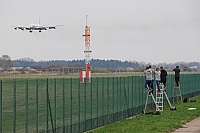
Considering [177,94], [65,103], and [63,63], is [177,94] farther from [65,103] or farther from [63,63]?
[63,63]

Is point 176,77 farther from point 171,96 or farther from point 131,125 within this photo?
point 131,125

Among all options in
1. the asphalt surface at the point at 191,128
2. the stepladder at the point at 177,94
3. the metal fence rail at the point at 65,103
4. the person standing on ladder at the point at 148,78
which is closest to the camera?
the metal fence rail at the point at 65,103

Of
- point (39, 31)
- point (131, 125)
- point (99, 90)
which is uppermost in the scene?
point (39, 31)

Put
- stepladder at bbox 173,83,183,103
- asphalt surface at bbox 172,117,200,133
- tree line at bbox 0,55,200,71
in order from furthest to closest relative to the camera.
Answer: tree line at bbox 0,55,200,71
stepladder at bbox 173,83,183,103
asphalt surface at bbox 172,117,200,133

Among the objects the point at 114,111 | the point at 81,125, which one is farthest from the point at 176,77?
the point at 81,125

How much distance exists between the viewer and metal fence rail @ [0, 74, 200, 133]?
12172 mm

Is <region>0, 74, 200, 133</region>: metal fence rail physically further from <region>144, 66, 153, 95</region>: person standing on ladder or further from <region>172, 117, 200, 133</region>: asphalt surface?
<region>172, 117, 200, 133</region>: asphalt surface

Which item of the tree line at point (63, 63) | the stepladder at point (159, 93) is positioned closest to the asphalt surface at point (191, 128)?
the stepladder at point (159, 93)

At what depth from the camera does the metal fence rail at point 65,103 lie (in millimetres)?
12172

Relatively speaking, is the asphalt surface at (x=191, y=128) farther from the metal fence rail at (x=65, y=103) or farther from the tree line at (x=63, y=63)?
the tree line at (x=63, y=63)

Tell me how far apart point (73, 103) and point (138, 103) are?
8.31 meters

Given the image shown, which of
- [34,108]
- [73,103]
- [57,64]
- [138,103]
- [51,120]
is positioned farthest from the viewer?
[57,64]

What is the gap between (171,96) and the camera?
104 feet

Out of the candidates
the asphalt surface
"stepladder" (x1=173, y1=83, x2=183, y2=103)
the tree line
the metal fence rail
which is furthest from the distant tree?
the asphalt surface
